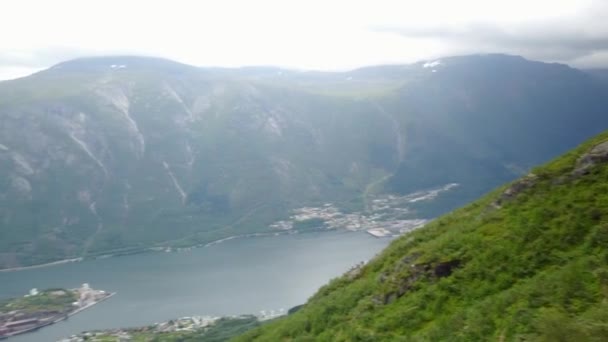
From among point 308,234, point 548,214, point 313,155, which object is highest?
point 548,214

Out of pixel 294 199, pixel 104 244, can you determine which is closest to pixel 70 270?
pixel 104 244

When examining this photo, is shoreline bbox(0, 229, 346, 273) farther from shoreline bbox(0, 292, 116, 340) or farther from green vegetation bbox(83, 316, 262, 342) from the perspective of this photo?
green vegetation bbox(83, 316, 262, 342)

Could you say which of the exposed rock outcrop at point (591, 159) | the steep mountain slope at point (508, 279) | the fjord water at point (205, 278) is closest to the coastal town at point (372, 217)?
the fjord water at point (205, 278)

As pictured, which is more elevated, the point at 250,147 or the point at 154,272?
the point at 250,147

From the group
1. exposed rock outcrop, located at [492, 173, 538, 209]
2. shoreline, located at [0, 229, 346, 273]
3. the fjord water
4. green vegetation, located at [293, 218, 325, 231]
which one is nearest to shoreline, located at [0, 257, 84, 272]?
shoreline, located at [0, 229, 346, 273]

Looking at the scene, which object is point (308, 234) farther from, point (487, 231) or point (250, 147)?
point (487, 231)

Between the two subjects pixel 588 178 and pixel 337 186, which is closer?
pixel 588 178

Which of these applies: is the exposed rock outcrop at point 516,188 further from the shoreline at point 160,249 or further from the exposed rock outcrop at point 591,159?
the shoreline at point 160,249
